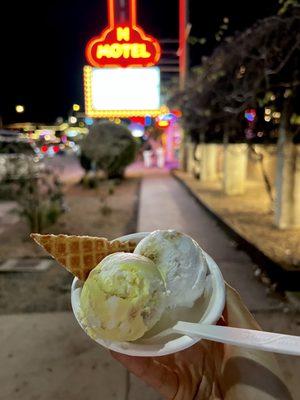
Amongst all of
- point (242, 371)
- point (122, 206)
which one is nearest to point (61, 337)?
point (242, 371)

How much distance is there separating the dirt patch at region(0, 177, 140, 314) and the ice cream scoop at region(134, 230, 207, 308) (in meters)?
3.20

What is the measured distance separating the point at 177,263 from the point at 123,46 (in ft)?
53.8

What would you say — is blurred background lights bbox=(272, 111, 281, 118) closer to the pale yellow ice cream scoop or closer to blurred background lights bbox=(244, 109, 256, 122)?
blurred background lights bbox=(244, 109, 256, 122)

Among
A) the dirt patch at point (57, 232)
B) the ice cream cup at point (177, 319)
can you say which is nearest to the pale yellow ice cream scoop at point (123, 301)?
the ice cream cup at point (177, 319)

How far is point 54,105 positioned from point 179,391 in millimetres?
56303

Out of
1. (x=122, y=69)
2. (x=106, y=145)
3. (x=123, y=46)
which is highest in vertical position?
(x=123, y=46)

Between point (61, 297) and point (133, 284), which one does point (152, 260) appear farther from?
point (61, 297)

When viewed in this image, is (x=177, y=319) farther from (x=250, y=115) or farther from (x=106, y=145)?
(x=106, y=145)

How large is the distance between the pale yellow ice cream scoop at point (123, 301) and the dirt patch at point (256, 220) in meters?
3.69

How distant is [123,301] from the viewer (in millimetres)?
1112

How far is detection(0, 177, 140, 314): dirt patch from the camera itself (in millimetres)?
4332

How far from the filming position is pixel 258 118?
7855 millimetres

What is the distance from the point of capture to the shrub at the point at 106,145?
12.9 metres

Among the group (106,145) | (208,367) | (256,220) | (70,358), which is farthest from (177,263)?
(106,145)
